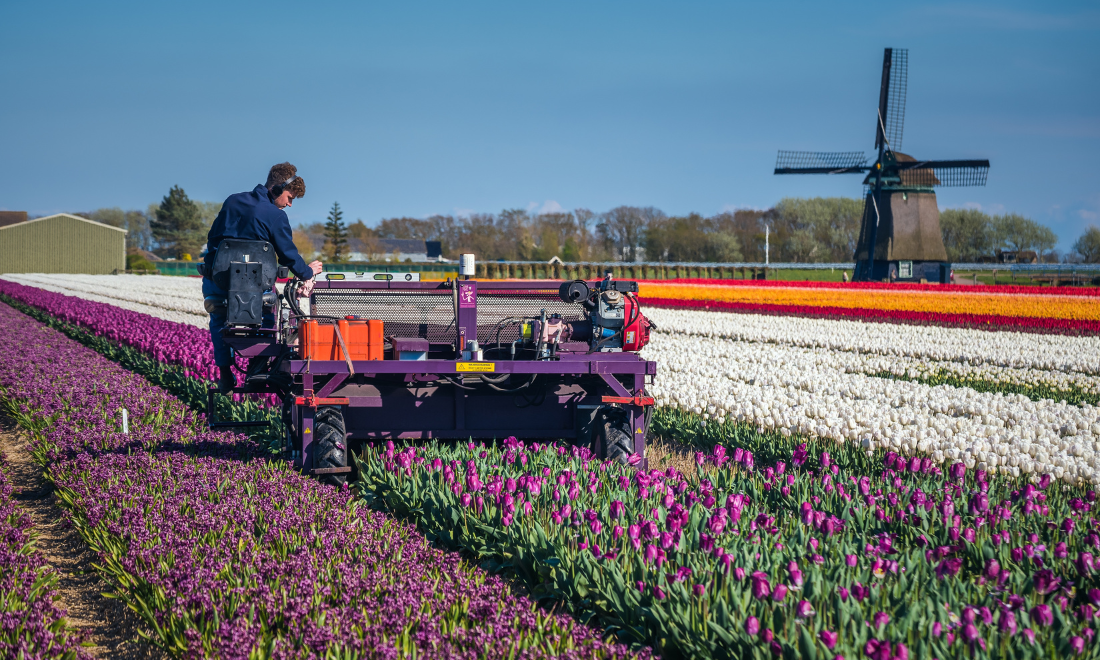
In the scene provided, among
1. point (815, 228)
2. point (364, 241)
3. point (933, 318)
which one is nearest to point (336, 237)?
point (364, 241)

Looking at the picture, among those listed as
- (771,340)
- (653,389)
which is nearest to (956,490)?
(653,389)

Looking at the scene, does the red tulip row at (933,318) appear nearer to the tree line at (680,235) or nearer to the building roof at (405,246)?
the tree line at (680,235)

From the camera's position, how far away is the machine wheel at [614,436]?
22.1 feet

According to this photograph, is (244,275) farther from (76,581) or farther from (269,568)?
(269,568)

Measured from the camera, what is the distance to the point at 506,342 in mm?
7746

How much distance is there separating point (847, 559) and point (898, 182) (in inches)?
2103

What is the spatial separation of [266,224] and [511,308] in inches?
86.5

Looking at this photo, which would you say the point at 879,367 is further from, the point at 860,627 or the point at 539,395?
the point at 860,627

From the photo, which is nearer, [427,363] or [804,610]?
[804,610]

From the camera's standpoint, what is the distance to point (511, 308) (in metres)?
7.97

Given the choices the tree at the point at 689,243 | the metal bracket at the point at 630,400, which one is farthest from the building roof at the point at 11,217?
the metal bracket at the point at 630,400

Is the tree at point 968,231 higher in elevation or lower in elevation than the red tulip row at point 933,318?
higher

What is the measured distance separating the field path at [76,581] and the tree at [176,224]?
396ft

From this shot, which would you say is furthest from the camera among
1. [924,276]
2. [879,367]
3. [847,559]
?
[924,276]
